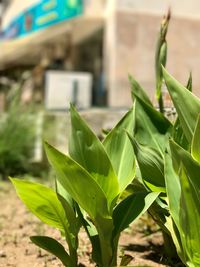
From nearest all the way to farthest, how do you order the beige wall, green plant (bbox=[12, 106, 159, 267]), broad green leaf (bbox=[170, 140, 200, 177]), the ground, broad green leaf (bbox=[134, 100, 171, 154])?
broad green leaf (bbox=[170, 140, 200, 177])
green plant (bbox=[12, 106, 159, 267])
broad green leaf (bbox=[134, 100, 171, 154])
the ground
the beige wall

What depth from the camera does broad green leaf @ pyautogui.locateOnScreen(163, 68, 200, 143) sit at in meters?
1.44

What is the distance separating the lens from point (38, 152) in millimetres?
4648

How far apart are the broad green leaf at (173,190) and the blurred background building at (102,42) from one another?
23.2 feet

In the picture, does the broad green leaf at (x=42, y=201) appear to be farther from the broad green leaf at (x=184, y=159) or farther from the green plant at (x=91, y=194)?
the broad green leaf at (x=184, y=159)

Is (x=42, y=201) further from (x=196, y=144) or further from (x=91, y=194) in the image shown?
(x=196, y=144)

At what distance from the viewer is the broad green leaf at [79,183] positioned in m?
1.40

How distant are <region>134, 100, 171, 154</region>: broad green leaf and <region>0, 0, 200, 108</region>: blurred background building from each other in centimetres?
670

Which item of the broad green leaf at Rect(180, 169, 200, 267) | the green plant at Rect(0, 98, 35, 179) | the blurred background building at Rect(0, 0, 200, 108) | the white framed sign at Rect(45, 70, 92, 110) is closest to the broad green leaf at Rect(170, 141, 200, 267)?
the broad green leaf at Rect(180, 169, 200, 267)

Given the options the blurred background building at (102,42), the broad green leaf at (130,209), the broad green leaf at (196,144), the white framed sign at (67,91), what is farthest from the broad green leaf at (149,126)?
the blurred background building at (102,42)

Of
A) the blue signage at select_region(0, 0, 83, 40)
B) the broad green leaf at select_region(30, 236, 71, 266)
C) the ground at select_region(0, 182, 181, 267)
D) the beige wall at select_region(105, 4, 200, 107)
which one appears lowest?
the ground at select_region(0, 182, 181, 267)

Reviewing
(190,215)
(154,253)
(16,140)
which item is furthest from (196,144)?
(16,140)

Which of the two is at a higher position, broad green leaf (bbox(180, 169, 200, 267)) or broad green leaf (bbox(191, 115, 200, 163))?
broad green leaf (bbox(191, 115, 200, 163))

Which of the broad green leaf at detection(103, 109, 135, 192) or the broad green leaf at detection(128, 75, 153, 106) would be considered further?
the broad green leaf at detection(128, 75, 153, 106)

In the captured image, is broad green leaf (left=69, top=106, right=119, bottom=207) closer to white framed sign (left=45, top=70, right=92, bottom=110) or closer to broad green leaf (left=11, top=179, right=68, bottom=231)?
broad green leaf (left=11, top=179, right=68, bottom=231)
